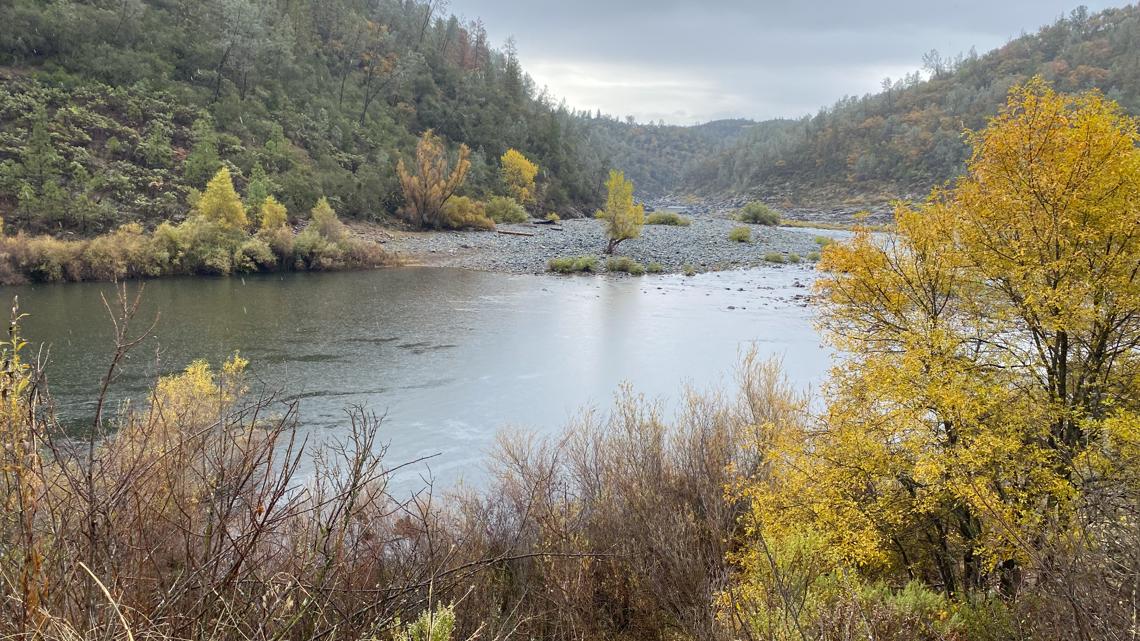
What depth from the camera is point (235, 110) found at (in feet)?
183

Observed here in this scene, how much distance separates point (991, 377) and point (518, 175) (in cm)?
6994

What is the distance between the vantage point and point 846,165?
355 ft

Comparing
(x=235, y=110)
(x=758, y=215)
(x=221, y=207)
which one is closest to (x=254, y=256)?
(x=221, y=207)

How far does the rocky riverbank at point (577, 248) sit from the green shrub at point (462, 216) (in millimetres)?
2166

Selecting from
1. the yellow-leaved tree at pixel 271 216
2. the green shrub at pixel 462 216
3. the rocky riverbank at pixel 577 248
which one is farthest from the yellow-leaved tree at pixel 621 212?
the yellow-leaved tree at pixel 271 216

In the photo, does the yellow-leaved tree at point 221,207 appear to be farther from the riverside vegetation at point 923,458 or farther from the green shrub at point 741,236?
the green shrub at point 741,236

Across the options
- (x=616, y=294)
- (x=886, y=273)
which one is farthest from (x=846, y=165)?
(x=886, y=273)

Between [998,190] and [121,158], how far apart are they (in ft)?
173

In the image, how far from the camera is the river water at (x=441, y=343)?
645 inches

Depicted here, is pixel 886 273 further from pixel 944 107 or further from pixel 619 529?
pixel 944 107

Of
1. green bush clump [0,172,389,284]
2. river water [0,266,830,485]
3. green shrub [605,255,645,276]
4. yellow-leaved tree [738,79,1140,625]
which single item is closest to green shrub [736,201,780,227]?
green shrub [605,255,645,276]

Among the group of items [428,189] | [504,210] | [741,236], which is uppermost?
[428,189]

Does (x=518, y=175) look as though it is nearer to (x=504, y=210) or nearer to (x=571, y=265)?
(x=504, y=210)

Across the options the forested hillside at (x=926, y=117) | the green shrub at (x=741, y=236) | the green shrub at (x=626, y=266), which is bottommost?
the green shrub at (x=626, y=266)
